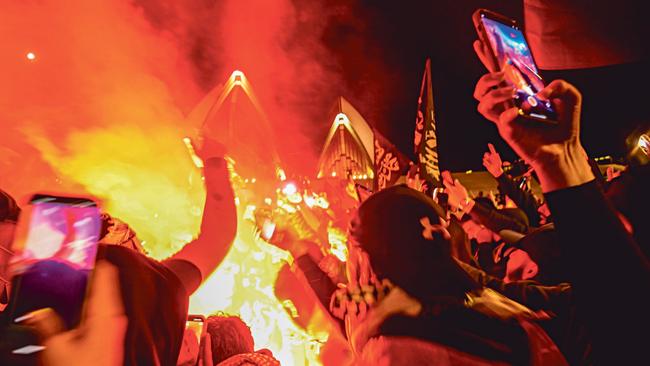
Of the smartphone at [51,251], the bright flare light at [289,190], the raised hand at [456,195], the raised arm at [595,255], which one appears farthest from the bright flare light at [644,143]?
the smartphone at [51,251]

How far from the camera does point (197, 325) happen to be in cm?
296

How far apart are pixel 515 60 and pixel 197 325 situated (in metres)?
2.65

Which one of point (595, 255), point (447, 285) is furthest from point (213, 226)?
point (595, 255)

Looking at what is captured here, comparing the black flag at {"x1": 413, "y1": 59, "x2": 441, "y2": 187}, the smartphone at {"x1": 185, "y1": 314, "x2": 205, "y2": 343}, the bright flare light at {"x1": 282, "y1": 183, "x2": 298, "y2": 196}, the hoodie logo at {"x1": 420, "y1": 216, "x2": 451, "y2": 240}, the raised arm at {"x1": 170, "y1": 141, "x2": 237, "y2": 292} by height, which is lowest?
the smartphone at {"x1": 185, "y1": 314, "x2": 205, "y2": 343}

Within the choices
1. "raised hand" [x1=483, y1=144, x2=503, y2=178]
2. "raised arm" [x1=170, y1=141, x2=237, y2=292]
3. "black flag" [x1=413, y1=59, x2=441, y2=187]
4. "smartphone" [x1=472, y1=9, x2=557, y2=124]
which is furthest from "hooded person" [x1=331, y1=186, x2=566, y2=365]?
"black flag" [x1=413, y1=59, x2=441, y2=187]

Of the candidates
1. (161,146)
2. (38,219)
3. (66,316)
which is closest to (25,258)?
(38,219)

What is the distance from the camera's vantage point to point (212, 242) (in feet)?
6.29

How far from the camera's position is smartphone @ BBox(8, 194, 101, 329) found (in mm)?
968

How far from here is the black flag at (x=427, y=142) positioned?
5228mm

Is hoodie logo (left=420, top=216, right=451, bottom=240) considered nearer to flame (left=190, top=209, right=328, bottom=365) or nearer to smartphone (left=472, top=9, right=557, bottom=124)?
smartphone (left=472, top=9, right=557, bottom=124)

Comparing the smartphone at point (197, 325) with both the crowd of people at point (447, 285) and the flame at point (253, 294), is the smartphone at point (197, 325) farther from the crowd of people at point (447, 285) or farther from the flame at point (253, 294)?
the flame at point (253, 294)

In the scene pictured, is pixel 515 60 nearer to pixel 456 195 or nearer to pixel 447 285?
pixel 447 285

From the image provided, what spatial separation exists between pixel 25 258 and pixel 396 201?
3.56ft

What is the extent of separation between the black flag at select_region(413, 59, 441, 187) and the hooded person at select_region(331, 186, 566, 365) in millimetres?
3696
